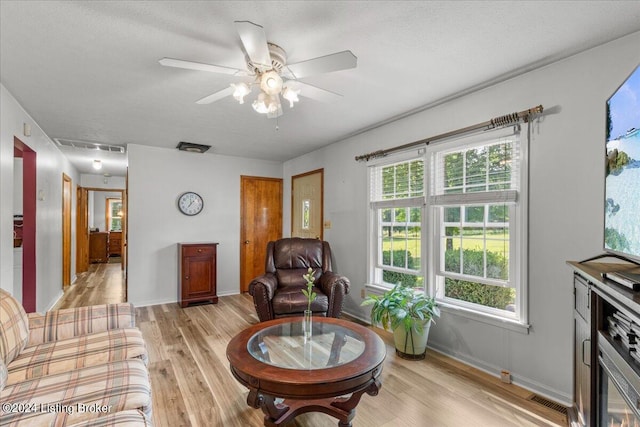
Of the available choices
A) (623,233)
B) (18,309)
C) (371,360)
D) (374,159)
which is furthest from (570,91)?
(18,309)

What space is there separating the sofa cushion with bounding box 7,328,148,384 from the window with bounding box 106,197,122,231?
9.41 m

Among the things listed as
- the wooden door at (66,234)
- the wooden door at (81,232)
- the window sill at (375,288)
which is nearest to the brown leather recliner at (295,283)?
the window sill at (375,288)

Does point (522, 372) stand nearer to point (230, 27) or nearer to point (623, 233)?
point (623, 233)

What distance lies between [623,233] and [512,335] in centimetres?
128

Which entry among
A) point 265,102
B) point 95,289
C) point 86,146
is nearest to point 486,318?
point 265,102

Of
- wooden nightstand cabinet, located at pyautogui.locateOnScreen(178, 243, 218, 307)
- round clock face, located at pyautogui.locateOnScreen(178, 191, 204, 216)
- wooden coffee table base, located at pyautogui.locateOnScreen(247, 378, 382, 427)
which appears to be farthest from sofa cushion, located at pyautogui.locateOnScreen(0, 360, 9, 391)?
round clock face, located at pyautogui.locateOnScreen(178, 191, 204, 216)

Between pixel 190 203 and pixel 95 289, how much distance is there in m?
2.58

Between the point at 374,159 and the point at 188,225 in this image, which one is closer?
the point at 374,159

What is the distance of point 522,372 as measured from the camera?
88.2 inches

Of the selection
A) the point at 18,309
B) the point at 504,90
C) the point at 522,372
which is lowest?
the point at 522,372

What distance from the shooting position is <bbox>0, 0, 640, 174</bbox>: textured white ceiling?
5.19ft

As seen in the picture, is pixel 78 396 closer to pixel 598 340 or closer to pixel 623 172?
pixel 598 340

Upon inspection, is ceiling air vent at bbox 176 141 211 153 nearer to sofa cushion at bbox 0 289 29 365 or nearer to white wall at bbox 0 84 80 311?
white wall at bbox 0 84 80 311

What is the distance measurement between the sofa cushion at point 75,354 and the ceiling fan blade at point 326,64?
6.34ft
